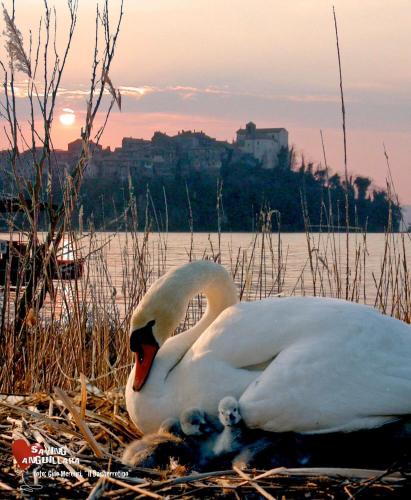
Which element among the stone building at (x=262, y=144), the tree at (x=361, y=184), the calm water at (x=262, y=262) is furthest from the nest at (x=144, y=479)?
the stone building at (x=262, y=144)

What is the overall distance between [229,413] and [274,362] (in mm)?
288

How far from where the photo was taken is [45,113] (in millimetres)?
5520

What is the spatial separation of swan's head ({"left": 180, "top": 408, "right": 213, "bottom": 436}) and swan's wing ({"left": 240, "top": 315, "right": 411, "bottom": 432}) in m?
0.22

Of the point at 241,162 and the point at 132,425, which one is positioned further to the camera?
the point at 241,162

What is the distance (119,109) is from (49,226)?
0.96m

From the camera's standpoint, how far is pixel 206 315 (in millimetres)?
4281

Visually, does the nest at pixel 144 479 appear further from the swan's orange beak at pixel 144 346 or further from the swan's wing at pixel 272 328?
the swan's wing at pixel 272 328

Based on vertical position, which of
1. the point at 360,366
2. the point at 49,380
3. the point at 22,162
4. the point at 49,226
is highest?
the point at 22,162

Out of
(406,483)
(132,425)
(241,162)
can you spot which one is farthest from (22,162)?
(241,162)

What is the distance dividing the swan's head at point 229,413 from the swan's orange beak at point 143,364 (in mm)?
590

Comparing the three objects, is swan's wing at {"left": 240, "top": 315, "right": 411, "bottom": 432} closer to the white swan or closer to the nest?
the white swan

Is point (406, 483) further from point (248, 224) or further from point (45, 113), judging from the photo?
point (248, 224)

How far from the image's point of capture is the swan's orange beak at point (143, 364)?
12.5 feet

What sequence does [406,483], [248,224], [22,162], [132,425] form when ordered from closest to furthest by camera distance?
1. [406,483]
2. [132,425]
3. [22,162]
4. [248,224]
